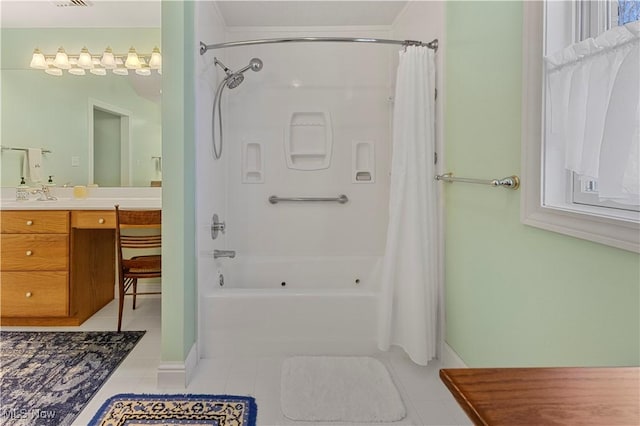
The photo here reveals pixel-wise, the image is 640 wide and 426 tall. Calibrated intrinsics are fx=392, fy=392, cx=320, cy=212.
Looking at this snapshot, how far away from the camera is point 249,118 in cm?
299

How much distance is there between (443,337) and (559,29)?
1.52m

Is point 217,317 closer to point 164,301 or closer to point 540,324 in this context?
point 164,301

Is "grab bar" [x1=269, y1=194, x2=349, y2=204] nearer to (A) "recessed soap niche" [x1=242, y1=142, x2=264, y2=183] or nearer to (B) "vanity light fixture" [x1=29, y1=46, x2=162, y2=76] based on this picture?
(A) "recessed soap niche" [x1=242, y1=142, x2=264, y2=183]

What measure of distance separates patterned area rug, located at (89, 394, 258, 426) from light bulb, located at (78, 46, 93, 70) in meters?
2.55

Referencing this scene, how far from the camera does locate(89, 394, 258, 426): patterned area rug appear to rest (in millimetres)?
1623

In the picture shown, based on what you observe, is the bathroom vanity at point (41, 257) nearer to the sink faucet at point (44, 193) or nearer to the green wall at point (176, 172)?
the sink faucet at point (44, 193)

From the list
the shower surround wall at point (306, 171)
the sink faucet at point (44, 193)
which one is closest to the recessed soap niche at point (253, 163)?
the shower surround wall at point (306, 171)

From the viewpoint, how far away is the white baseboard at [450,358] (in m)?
1.93

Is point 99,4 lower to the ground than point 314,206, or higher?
higher

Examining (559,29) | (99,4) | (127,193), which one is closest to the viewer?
(559,29)

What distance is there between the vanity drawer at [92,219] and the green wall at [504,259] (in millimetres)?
2125

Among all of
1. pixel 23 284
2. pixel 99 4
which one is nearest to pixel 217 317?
pixel 23 284

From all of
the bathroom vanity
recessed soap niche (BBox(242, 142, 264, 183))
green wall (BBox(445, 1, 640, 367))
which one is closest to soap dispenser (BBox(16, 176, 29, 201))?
the bathroom vanity
